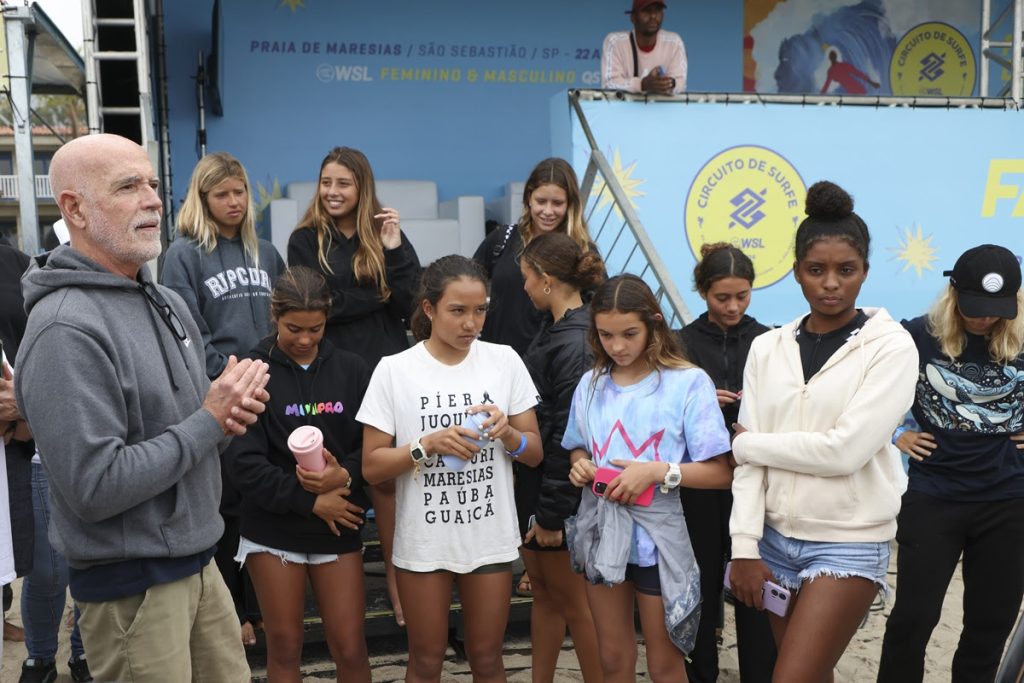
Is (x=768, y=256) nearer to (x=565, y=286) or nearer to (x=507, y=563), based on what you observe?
(x=565, y=286)

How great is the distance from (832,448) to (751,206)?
3993mm

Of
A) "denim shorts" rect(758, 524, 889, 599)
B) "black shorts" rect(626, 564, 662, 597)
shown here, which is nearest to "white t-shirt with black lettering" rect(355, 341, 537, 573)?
"black shorts" rect(626, 564, 662, 597)

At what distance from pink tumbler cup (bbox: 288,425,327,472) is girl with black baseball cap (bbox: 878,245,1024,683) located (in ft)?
6.58

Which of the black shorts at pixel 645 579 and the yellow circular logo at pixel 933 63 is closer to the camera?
the black shorts at pixel 645 579

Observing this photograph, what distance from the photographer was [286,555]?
3158 mm

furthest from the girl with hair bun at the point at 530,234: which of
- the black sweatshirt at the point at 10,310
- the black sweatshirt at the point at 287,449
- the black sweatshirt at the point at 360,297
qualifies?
the black sweatshirt at the point at 10,310

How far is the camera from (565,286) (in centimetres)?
354

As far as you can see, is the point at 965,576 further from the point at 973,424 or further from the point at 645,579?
the point at 645,579

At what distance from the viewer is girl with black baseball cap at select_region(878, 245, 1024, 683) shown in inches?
129

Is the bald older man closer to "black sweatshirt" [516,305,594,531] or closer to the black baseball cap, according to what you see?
"black sweatshirt" [516,305,594,531]

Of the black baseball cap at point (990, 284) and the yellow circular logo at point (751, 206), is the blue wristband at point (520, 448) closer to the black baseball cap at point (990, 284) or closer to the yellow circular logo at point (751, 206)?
the black baseball cap at point (990, 284)

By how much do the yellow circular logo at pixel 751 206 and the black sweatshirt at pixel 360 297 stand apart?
271 cm

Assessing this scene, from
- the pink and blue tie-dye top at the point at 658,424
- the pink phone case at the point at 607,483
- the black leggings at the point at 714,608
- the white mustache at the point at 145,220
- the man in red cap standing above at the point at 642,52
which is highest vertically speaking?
the man in red cap standing above at the point at 642,52

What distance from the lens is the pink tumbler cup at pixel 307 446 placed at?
3.00 m
